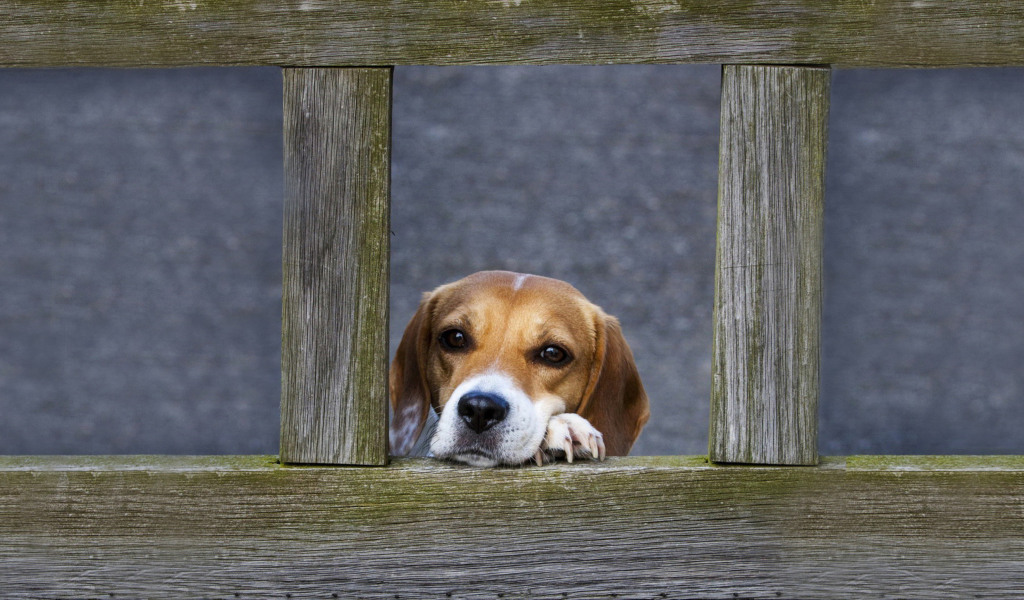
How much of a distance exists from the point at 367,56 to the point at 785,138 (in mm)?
1025

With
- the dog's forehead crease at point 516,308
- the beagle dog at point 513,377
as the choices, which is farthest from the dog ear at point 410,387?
the dog's forehead crease at point 516,308

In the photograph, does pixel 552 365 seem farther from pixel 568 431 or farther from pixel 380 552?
pixel 380 552

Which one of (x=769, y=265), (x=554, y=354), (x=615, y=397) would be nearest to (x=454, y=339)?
(x=554, y=354)

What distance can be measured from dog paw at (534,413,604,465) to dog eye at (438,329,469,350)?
0.74 meters

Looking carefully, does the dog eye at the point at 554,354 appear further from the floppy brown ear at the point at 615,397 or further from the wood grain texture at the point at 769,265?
the wood grain texture at the point at 769,265

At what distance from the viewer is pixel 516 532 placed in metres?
2.28

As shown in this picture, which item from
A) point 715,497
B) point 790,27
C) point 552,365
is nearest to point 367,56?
point 790,27

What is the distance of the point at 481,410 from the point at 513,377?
422 mm

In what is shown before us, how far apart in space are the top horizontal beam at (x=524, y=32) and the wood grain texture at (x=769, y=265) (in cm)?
10

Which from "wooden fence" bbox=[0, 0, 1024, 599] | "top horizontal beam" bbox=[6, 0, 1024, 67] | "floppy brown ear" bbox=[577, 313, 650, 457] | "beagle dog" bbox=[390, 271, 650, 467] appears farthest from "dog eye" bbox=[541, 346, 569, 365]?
"top horizontal beam" bbox=[6, 0, 1024, 67]

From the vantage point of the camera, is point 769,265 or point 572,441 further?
point 572,441

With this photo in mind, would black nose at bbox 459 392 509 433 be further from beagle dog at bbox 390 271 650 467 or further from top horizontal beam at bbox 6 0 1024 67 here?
top horizontal beam at bbox 6 0 1024 67

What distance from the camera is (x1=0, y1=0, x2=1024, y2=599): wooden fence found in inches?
87.2

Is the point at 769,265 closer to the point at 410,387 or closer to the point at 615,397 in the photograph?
the point at 615,397
